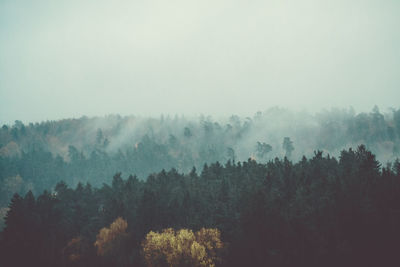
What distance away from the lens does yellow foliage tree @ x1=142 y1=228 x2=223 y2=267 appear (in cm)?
4547

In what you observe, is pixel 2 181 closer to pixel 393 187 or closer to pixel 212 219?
pixel 212 219

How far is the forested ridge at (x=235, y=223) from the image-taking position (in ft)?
142

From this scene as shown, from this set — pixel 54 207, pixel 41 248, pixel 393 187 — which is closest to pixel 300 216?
pixel 393 187

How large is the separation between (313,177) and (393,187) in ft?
63.6

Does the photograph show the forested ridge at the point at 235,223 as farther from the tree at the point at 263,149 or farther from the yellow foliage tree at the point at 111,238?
the tree at the point at 263,149

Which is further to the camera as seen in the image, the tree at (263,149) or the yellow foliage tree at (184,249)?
the tree at (263,149)

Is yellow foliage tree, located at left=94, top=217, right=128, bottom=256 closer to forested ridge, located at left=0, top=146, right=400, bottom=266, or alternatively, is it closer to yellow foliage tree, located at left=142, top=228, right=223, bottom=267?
forested ridge, located at left=0, top=146, right=400, bottom=266

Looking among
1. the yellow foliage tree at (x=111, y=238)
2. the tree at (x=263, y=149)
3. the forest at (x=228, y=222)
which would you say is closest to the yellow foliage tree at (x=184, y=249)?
the forest at (x=228, y=222)

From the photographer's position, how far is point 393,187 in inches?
1884

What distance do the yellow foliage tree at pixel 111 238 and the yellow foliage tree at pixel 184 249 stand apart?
25.8 ft

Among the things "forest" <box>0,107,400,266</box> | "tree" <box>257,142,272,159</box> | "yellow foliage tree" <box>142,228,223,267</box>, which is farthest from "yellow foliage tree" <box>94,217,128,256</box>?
"tree" <box>257,142,272,159</box>

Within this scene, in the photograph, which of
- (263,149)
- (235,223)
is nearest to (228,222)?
(235,223)

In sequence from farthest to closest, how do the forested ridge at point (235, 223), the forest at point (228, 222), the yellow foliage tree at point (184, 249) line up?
1. the yellow foliage tree at point (184, 249)
2. the forest at point (228, 222)
3. the forested ridge at point (235, 223)

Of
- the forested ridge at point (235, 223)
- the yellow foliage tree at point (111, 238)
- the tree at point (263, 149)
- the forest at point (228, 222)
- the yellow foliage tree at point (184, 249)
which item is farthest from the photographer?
the tree at point (263, 149)
